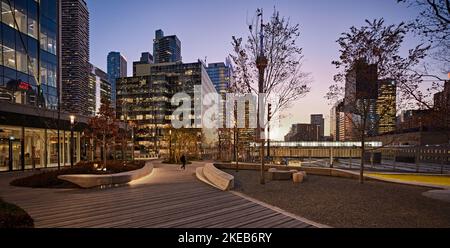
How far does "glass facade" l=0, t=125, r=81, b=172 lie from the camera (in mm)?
24763

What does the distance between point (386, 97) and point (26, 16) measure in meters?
38.6

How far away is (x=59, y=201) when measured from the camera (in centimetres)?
1058

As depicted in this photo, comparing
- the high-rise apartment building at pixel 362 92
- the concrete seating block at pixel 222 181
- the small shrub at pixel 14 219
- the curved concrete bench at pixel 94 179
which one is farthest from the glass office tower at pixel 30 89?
the high-rise apartment building at pixel 362 92

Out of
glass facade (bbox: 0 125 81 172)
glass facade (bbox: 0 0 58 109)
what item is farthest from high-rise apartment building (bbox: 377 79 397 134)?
glass facade (bbox: 0 0 58 109)

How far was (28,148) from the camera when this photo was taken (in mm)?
27406

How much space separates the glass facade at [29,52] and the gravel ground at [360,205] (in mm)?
29354

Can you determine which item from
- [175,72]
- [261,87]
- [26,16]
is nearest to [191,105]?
[175,72]

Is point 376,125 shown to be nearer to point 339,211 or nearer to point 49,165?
point 339,211

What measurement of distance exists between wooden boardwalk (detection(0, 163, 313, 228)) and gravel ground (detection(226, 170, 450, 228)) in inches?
43.5

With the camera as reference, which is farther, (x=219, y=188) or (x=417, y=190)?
(x=219, y=188)

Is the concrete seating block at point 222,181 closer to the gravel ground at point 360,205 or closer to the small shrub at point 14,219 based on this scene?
the gravel ground at point 360,205

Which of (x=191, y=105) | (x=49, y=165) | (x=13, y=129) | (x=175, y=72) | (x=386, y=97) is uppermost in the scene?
(x=175, y=72)

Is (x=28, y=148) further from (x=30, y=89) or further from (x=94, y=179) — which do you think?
(x=94, y=179)

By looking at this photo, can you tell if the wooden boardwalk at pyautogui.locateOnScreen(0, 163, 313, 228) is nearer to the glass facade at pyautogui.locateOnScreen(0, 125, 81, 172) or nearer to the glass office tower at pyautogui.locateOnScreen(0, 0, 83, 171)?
the glass office tower at pyautogui.locateOnScreen(0, 0, 83, 171)
